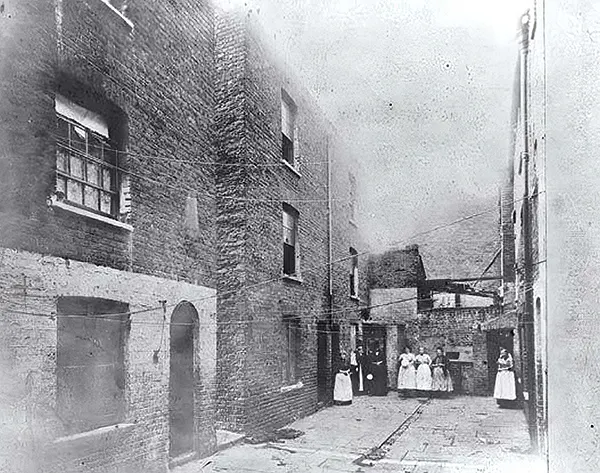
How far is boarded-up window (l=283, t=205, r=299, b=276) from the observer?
128 inches

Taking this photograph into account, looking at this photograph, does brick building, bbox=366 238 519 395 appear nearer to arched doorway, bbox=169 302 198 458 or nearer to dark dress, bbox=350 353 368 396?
dark dress, bbox=350 353 368 396

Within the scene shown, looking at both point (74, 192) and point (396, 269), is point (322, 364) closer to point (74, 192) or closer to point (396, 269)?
point (396, 269)

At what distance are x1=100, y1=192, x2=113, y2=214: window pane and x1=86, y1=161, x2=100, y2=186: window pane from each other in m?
0.06

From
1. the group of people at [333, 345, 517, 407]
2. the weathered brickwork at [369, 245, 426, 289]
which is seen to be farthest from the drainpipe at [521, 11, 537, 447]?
the weathered brickwork at [369, 245, 426, 289]

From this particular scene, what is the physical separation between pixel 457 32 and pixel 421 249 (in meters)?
1.12

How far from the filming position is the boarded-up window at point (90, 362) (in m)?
2.52

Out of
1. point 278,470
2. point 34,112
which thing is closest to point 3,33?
point 34,112

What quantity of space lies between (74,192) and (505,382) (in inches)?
88.2

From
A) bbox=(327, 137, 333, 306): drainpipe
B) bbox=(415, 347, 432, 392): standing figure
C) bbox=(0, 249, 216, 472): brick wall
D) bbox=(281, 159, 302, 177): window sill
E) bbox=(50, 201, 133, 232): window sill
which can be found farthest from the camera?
bbox=(281, 159, 302, 177): window sill

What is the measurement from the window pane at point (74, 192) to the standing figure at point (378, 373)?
5.34 feet

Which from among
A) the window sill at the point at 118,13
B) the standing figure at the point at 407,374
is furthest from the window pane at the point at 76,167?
the standing figure at the point at 407,374

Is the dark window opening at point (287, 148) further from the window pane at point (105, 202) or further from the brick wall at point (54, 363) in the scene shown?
the window pane at point (105, 202)

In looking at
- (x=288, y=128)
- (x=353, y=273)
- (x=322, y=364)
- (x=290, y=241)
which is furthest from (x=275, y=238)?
(x=322, y=364)

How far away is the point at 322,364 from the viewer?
3.25m
